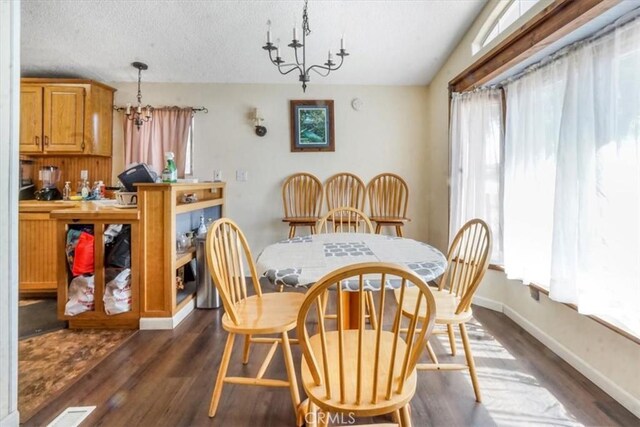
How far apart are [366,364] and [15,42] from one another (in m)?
1.96

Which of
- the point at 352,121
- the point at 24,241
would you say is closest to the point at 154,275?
the point at 24,241

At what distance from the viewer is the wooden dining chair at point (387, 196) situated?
11.9ft

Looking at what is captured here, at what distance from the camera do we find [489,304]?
9.23 ft

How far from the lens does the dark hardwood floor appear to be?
4.84 feet

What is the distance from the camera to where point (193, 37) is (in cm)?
298

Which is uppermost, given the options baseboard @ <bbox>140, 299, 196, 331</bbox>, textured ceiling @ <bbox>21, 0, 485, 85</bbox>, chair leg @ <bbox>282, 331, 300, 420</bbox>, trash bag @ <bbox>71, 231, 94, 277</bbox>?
textured ceiling @ <bbox>21, 0, 485, 85</bbox>

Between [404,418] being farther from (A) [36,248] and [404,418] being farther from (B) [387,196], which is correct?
(A) [36,248]

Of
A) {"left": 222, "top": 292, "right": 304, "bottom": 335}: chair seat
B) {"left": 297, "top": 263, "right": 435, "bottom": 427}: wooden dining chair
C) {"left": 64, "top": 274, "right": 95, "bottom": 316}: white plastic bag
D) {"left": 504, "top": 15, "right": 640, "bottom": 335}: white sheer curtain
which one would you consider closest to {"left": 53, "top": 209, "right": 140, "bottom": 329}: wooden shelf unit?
{"left": 64, "top": 274, "right": 95, "bottom": 316}: white plastic bag

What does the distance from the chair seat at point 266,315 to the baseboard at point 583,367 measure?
1661 mm

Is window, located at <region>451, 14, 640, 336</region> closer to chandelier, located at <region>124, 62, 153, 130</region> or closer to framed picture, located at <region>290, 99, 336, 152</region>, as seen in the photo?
framed picture, located at <region>290, 99, 336, 152</region>

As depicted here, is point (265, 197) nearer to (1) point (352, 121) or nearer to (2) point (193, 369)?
(1) point (352, 121)

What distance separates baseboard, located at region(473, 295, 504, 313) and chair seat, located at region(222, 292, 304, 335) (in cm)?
194

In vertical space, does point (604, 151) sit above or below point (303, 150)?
below

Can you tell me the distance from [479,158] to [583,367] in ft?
5.42
